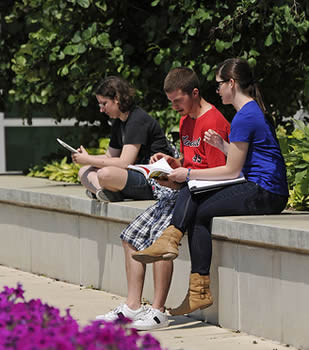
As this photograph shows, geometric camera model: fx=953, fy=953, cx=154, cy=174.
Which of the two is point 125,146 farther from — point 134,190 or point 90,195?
point 90,195

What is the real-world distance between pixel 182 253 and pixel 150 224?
36 centimetres

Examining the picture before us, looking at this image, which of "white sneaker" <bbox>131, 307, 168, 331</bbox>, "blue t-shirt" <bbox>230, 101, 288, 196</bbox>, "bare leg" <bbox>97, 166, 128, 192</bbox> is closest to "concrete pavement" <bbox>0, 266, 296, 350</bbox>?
"white sneaker" <bbox>131, 307, 168, 331</bbox>

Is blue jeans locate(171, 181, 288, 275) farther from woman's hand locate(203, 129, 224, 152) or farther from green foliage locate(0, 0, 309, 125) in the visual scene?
green foliage locate(0, 0, 309, 125)

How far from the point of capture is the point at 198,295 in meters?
5.71

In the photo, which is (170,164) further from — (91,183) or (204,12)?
(204,12)

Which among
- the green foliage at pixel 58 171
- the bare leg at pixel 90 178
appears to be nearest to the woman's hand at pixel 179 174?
the bare leg at pixel 90 178

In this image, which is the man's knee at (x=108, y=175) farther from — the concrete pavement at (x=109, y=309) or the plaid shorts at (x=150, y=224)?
the concrete pavement at (x=109, y=309)

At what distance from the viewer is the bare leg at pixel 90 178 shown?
7023 millimetres

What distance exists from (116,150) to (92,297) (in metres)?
1.12

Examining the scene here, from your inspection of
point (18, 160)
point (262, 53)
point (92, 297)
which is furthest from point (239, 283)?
point (18, 160)

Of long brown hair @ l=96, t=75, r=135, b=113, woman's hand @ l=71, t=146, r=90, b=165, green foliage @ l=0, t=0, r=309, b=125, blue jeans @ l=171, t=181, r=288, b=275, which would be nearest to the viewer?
blue jeans @ l=171, t=181, r=288, b=275

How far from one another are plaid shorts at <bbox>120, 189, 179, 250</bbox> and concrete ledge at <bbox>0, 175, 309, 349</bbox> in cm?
29

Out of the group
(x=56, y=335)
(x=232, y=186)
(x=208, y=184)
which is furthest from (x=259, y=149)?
(x=56, y=335)

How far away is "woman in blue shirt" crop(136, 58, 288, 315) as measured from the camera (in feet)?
18.7
